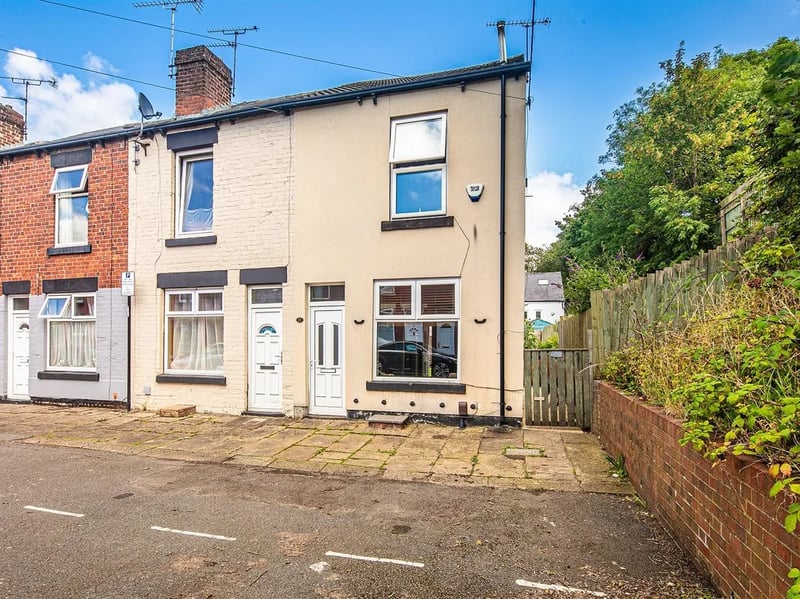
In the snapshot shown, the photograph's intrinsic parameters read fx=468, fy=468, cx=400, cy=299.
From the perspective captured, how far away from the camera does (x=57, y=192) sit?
10797mm

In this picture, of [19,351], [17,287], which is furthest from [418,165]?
[19,351]

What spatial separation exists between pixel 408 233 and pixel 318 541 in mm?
5618

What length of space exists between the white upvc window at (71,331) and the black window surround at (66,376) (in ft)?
0.45

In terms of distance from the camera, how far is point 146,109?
1001 cm

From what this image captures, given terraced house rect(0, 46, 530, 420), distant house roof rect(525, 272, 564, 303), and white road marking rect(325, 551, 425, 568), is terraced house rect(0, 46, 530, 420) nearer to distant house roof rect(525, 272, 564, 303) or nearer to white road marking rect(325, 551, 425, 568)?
white road marking rect(325, 551, 425, 568)

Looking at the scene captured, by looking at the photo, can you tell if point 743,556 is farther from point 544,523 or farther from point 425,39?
point 425,39

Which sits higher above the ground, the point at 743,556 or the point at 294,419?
the point at 743,556

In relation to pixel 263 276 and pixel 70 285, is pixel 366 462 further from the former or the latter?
pixel 70 285

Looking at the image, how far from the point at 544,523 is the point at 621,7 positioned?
9133 mm

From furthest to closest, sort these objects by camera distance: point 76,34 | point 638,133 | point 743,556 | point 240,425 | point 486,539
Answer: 1. point 638,133
2. point 76,34
3. point 240,425
4. point 486,539
5. point 743,556

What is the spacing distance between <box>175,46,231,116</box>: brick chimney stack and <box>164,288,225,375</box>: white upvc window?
4.30 meters

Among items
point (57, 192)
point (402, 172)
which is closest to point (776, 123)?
point (402, 172)

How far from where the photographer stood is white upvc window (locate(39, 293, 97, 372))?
34.8 ft

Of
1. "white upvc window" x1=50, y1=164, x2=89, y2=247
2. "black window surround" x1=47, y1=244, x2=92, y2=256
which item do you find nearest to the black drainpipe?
"black window surround" x1=47, y1=244, x2=92, y2=256
